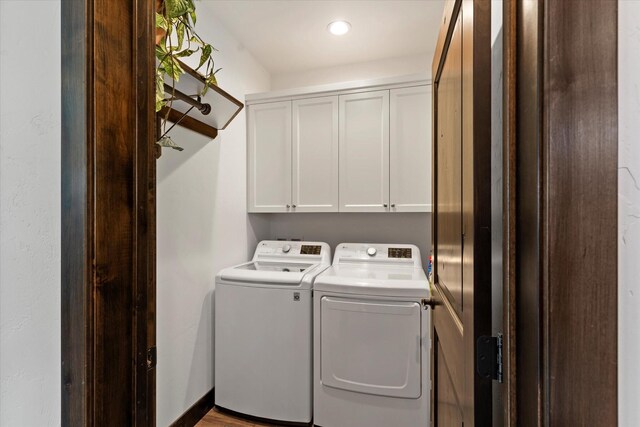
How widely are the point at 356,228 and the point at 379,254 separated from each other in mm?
417

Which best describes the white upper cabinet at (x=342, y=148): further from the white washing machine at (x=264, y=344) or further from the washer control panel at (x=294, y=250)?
the white washing machine at (x=264, y=344)

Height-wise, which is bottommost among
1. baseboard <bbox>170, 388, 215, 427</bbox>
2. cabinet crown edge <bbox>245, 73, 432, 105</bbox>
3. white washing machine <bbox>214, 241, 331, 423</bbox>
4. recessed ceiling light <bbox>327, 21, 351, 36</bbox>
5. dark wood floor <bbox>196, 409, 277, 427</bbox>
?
dark wood floor <bbox>196, 409, 277, 427</bbox>

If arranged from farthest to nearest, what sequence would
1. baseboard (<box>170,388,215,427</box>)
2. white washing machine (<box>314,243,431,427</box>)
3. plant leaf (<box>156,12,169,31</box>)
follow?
1. baseboard (<box>170,388,215,427</box>)
2. white washing machine (<box>314,243,431,427</box>)
3. plant leaf (<box>156,12,169,31</box>)

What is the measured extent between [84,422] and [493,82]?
1.06 meters

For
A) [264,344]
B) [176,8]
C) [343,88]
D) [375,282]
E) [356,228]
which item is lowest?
[264,344]

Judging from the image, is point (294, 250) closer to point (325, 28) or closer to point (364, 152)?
point (364, 152)

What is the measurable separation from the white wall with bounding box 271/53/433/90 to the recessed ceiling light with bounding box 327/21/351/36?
0.51 meters

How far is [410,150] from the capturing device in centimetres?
227

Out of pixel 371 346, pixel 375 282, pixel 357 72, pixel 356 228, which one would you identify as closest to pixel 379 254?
pixel 356 228

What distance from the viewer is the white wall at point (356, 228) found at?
2588 mm

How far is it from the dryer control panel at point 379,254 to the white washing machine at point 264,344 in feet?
1.37

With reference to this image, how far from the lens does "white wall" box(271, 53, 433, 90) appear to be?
2602 mm
